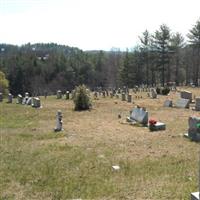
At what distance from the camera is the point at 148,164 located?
11000mm

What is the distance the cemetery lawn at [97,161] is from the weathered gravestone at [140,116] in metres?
0.66

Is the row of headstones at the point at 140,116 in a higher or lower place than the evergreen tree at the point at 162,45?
lower

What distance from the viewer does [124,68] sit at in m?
67.4

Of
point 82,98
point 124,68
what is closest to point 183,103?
point 82,98

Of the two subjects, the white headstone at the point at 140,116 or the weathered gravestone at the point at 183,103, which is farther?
the weathered gravestone at the point at 183,103

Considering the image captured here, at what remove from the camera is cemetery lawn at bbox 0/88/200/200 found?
8.94 m

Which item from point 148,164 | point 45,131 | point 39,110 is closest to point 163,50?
point 39,110

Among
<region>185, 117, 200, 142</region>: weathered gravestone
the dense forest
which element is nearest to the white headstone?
<region>185, 117, 200, 142</region>: weathered gravestone

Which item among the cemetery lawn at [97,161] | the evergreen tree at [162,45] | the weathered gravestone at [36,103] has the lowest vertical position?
the cemetery lawn at [97,161]

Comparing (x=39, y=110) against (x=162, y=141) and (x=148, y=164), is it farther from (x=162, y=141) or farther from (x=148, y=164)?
(x=148, y=164)

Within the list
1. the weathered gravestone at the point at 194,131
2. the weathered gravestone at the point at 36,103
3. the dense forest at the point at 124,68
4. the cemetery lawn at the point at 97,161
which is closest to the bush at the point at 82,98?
the weathered gravestone at the point at 36,103

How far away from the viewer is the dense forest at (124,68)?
186 ft

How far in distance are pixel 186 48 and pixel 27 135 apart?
2017 inches

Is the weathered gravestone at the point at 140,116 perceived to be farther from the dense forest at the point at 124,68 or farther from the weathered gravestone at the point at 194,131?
the dense forest at the point at 124,68
